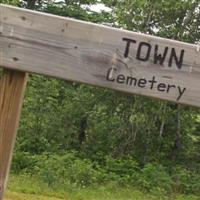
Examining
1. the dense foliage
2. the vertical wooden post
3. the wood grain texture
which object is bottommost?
the dense foliage

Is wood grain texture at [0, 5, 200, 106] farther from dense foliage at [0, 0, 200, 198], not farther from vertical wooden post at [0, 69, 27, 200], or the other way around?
dense foliage at [0, 0, 200, 198]

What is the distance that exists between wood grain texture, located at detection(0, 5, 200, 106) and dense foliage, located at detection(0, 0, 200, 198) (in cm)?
1045

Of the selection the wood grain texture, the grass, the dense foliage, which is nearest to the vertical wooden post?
the wood grain texture

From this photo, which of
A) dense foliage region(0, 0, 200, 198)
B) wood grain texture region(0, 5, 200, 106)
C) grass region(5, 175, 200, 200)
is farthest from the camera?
dense foliage region(0, 0, 200, 198)

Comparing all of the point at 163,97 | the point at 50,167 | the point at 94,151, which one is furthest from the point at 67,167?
the point at 163,97

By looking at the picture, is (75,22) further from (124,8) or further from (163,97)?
(124,8)

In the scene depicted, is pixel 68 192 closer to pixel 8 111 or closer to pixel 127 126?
pixel 127 126

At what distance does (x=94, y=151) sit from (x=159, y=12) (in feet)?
12.9

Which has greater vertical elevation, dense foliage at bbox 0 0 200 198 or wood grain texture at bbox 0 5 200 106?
wood grain texture at bbox 0 5 200 106

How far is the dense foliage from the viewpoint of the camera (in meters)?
13.7

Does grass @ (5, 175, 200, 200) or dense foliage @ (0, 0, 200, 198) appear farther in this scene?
dense foliage @ (0, 0, 200, 198)

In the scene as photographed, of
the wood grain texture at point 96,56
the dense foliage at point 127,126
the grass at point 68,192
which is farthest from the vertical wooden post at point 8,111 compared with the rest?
the dense foliage at point 127,126

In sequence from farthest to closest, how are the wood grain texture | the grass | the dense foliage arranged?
the dense foliage
the grass
the wood grain texture

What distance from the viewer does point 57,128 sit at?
16266mm
